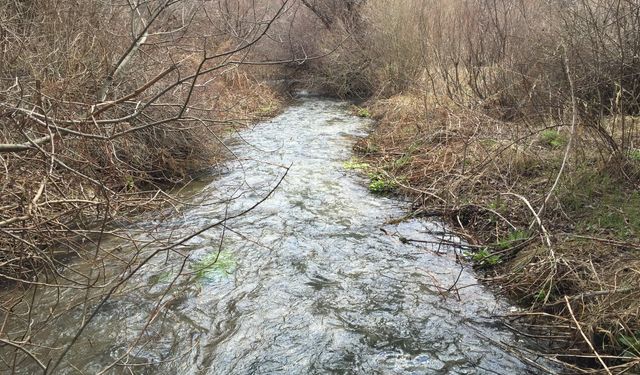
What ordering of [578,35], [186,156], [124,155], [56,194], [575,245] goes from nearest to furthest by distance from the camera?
1. [575,245]
2. [56,194]
3. [578,35]
4. [124,155]
5. [186,156]

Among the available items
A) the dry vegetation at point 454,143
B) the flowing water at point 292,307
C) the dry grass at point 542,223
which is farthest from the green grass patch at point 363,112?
the flowing water at point 292,307

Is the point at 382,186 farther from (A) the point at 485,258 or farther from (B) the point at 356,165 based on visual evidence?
(A) the point at 485,258

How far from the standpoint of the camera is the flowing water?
12.3 ft

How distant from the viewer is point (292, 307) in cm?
448

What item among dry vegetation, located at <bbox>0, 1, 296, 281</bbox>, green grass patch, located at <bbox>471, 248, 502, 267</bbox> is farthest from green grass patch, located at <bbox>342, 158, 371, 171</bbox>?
green grass patch, located at <bbox>471, 248, 502, 267</bbox>

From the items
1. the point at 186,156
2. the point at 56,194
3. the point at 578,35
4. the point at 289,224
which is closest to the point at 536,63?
the point at 578,35

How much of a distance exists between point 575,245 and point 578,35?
2840 millimetres

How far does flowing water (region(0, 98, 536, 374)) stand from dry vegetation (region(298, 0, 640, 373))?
465 mm

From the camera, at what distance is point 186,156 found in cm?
855

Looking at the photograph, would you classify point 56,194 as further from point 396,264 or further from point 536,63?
point 536,63

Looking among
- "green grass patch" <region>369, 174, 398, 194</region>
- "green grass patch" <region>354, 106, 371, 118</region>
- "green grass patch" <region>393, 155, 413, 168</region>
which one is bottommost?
"green grass patch" <region>369, 174, 398, 194</region>

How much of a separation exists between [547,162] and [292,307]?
412 cm

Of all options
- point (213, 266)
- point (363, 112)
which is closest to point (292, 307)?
point (213, 266)

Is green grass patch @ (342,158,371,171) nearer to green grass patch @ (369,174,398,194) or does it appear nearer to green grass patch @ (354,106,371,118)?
green grass patch @ (369,174,398,194)
